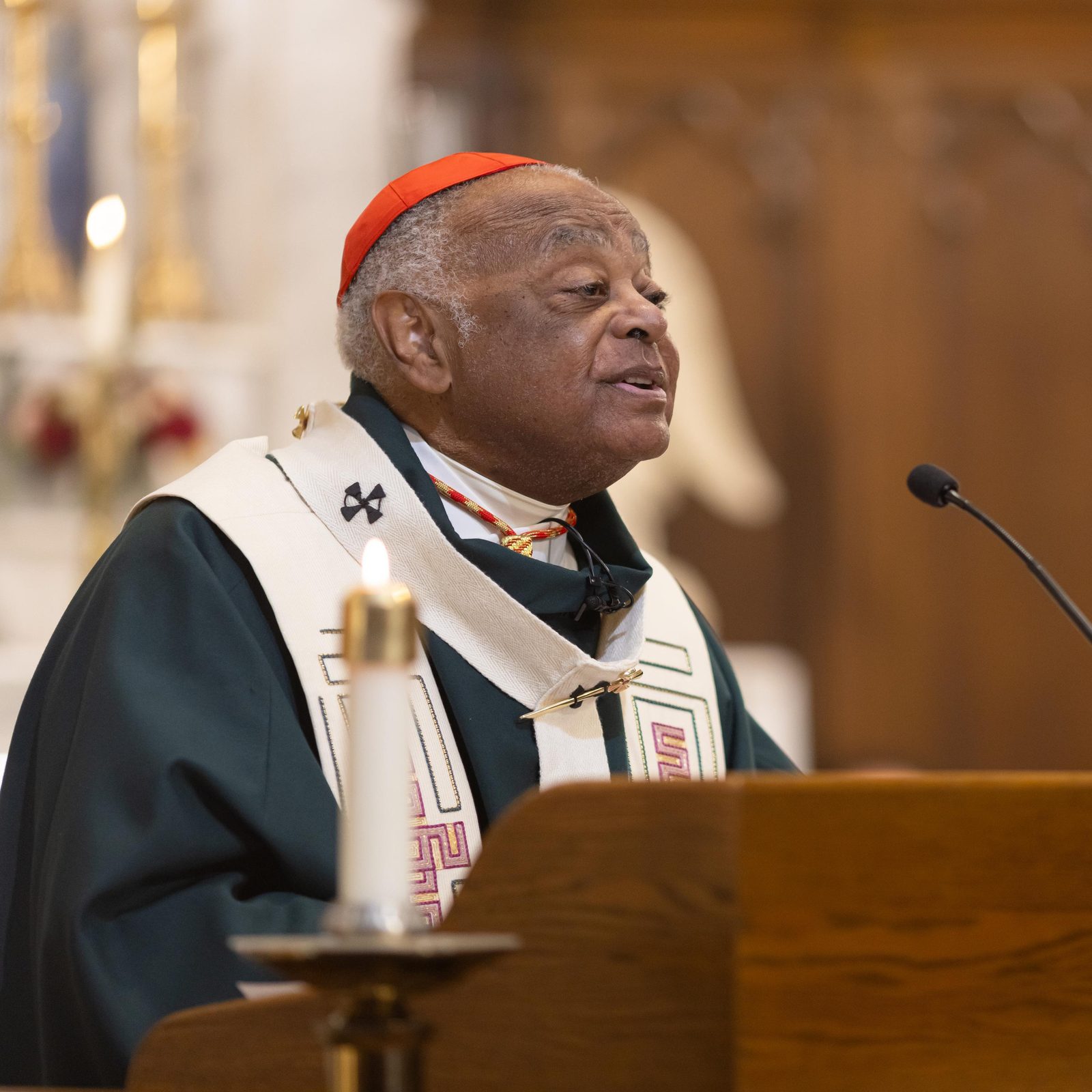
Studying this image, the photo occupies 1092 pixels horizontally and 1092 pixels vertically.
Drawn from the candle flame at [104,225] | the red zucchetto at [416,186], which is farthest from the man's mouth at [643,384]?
the candle flame at [104,225]

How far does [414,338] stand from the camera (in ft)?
9.26

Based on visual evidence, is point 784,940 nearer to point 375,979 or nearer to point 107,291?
point 375,979

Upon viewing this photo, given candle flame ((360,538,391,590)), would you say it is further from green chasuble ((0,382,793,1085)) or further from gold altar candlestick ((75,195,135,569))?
gold altar candlestick ((75,195,135,569))

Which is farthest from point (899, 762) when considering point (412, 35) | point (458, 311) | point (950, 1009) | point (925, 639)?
point (950, 1009)

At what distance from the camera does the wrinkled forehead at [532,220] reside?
9.12ft

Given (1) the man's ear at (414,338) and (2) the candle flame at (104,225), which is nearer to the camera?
(1) the man's ear at (414,338)

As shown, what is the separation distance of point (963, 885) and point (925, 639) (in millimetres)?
6410

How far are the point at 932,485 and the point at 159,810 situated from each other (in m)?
1.15

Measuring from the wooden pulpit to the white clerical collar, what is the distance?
4.57 ft

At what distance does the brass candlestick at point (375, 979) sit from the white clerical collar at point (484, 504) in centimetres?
161

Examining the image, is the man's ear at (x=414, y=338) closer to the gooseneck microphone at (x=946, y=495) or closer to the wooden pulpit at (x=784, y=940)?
the gooseneck microphone at (x=946, y=495)

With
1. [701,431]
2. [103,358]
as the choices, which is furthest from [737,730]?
[701,431]

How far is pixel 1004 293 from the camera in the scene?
777 centimetres

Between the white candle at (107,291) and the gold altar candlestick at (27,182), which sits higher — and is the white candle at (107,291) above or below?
below
